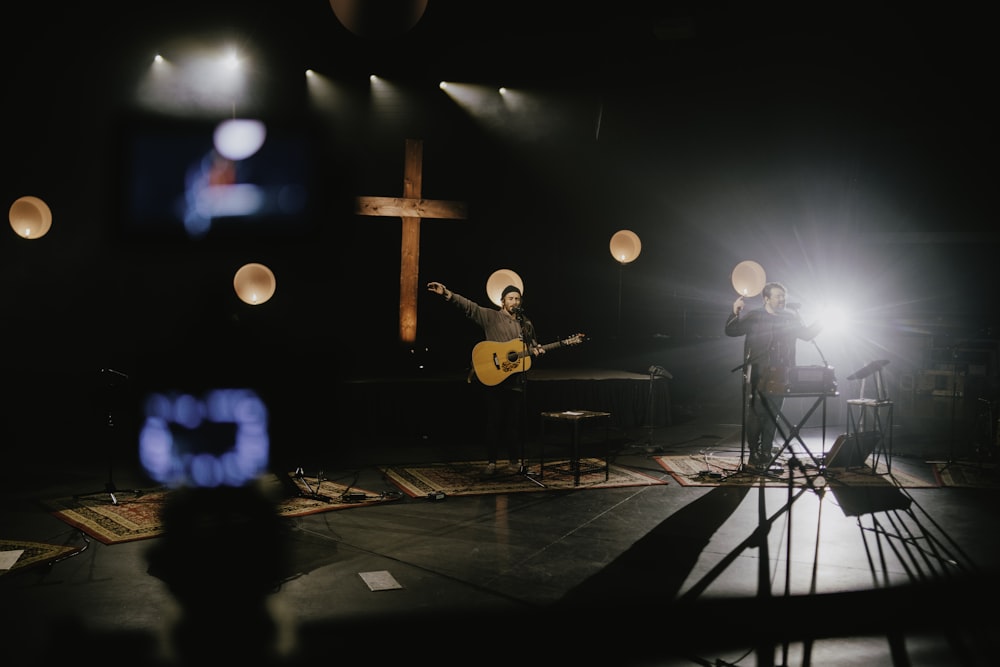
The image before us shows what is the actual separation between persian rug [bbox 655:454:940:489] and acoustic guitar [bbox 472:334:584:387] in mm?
1632

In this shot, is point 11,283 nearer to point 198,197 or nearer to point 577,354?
point 198,197

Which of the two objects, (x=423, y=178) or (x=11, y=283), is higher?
(x=423, y=178)

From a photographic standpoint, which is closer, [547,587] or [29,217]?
[547,587]

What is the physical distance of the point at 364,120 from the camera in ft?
28.8

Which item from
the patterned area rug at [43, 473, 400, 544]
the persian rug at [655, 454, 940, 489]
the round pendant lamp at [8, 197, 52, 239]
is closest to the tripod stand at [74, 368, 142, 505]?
the patterned area rug at [43, 473, 400, 544]

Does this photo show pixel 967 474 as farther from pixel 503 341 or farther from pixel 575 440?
pixel 503 341

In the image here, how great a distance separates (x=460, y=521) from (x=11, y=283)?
578cm

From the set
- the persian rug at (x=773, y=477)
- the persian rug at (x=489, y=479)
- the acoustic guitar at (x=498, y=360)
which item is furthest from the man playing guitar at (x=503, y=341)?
the persian rug at (x=773, y=477)

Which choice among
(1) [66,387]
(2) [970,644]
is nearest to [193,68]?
(1) [66,387]

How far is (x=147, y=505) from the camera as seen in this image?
5.10 metres

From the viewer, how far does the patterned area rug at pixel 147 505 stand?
4.48m

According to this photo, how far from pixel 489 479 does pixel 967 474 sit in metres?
4.11

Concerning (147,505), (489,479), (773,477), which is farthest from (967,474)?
(147,505)

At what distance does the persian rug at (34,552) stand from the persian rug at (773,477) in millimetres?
4295
